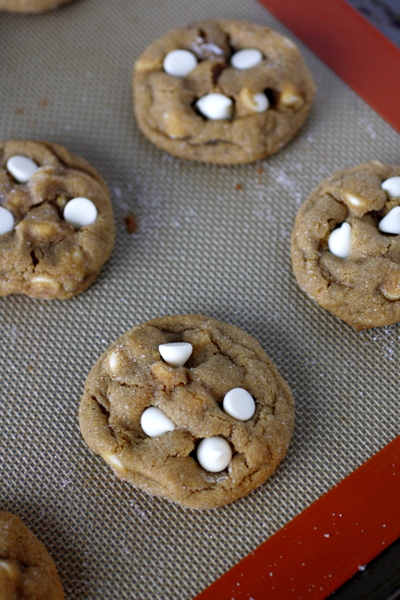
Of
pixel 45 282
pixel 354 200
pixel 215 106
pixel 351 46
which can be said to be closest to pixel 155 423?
pixel 45 282

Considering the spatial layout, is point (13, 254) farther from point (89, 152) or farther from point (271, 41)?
point (271, 41)

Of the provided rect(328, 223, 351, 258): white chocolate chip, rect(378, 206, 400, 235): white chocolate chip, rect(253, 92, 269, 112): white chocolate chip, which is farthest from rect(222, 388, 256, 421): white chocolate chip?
rect(253, 92, 269, 112): white chocolate chip

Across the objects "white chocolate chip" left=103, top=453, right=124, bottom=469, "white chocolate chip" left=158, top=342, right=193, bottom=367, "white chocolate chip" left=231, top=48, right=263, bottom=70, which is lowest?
"white chocolate chip" left=103, top=453, right=124, bottom=469

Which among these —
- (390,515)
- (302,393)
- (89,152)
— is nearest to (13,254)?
(89,152)

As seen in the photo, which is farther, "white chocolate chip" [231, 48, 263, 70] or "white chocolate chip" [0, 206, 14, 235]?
"white chocolate chip" [231, 48, 263, 70]

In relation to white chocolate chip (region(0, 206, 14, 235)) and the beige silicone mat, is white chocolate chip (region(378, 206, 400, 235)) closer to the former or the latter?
the beige silicone mat

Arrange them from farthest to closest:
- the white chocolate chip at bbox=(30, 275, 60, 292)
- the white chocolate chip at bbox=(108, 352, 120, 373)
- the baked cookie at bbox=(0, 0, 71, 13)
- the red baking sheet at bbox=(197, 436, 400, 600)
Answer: the baked cookie at bbox=(0, 0, 71, 13)
the white chocolate chip at bbox=(30, 275, 60, 292)
the white chocolate chip at bbox=(108, 352, 120, 373)
the red baking sheet at bbox=(197, 436, 400, 600)

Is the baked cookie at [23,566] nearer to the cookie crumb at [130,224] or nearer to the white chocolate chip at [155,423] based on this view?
the white chocolate chip at [155,423]
